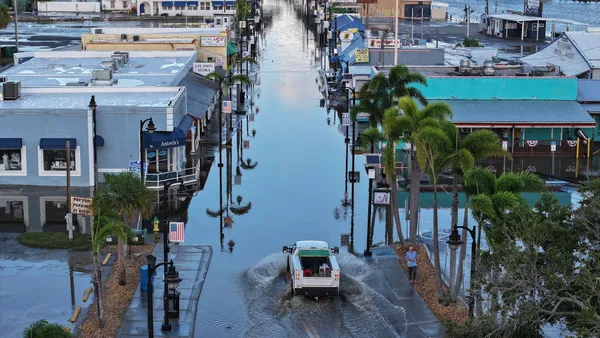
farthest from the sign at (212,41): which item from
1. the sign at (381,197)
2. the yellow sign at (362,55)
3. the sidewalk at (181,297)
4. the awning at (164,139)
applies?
the sign at (381,197)

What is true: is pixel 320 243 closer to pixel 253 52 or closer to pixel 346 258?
pixel 346 258

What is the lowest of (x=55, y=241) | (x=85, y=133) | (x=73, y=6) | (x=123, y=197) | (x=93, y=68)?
(x=55, y=241)

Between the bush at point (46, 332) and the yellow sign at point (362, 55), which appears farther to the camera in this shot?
the yellow sign at point (362, 55)

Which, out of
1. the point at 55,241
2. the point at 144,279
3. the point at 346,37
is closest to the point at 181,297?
the point at 144,279

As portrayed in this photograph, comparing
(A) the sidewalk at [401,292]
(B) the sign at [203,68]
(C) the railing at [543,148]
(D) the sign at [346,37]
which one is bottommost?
(A) the sidewalk at [401,292]

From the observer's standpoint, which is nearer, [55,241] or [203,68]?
[55,241]

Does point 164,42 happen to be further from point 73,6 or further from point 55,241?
point 73,6

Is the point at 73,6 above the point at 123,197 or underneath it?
above

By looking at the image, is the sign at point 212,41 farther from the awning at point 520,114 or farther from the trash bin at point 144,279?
the trash bin at point 144,279
